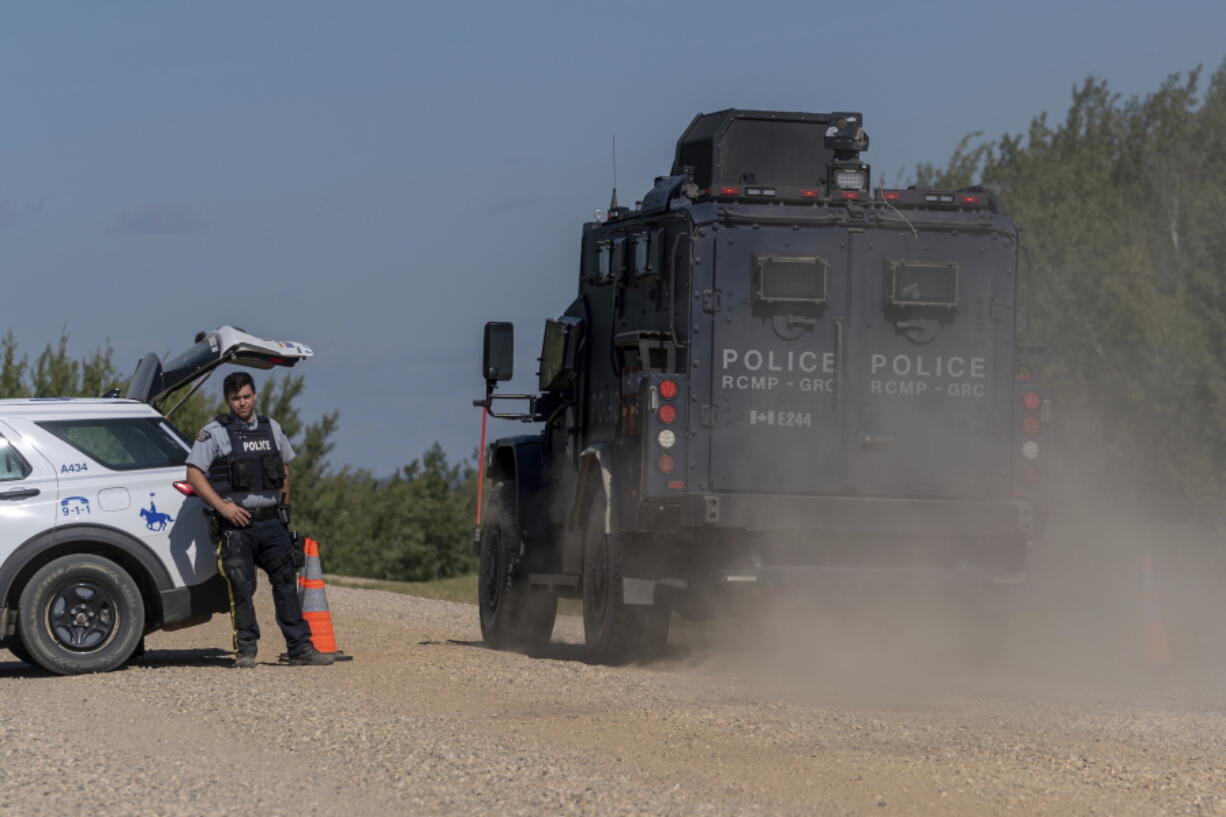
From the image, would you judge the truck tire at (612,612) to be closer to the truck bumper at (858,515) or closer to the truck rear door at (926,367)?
the truck bumper at (858,515)

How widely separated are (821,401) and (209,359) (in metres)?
5.27

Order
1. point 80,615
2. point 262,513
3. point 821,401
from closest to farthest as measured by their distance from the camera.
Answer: point 80,615 → point 821,401 → point 262,513

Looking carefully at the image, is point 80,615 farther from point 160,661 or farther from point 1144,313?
point 1144,313

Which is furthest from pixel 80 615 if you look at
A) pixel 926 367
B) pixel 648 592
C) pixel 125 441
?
pixel 926 367

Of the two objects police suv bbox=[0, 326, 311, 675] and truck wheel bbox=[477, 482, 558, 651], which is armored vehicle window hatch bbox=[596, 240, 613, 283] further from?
police suv bbox=[0, 326, 311, 675]

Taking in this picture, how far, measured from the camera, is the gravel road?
25.5ft

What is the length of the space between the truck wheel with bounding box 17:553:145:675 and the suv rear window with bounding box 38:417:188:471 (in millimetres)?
736

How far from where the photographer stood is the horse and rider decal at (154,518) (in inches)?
515

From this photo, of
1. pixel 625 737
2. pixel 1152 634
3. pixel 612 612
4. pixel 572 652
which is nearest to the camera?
pixel 625 737

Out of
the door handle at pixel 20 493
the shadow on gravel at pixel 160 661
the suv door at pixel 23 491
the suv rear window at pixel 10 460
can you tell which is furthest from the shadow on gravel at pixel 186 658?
the suv rear window at pixel 10 460

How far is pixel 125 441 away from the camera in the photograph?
43.8 feet

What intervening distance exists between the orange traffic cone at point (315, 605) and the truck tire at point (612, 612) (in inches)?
77.0

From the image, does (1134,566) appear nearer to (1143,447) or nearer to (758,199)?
(758,199)

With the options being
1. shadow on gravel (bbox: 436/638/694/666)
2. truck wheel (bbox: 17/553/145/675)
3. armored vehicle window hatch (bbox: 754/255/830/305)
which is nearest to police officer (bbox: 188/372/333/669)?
truck wheel (bbox: 17/553/145/675)
